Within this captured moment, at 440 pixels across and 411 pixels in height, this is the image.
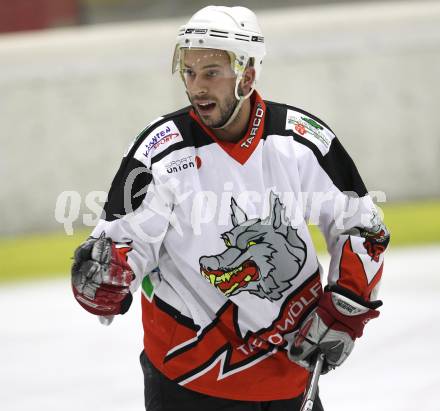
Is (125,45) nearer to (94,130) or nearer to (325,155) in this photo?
(94,130)

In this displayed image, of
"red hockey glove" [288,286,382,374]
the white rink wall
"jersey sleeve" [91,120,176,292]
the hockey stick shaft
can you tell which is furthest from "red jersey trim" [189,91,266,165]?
the white rink wall

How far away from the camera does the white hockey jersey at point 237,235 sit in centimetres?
215

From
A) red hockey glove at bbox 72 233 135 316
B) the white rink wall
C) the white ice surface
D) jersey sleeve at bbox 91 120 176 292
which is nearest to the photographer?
red hockey glove at bbox 72 233 135 316

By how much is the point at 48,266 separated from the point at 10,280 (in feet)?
0.67

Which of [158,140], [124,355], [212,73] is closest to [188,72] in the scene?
[212,73]

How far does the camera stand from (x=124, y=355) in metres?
3.98

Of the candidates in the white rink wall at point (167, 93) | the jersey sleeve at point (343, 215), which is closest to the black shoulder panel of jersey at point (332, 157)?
the jersey sleeve at point (343, 215)

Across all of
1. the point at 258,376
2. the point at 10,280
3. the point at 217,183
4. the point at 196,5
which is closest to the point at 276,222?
the point at 217,183

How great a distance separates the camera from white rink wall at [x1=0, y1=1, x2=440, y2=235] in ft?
17.3

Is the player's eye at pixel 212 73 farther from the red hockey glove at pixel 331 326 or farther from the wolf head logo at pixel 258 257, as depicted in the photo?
the red hockey glove at pixel 331 326

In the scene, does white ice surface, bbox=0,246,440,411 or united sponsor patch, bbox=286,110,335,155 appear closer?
united sponsor patch, bbox=286,110,335,155

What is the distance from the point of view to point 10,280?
5.08 meters
